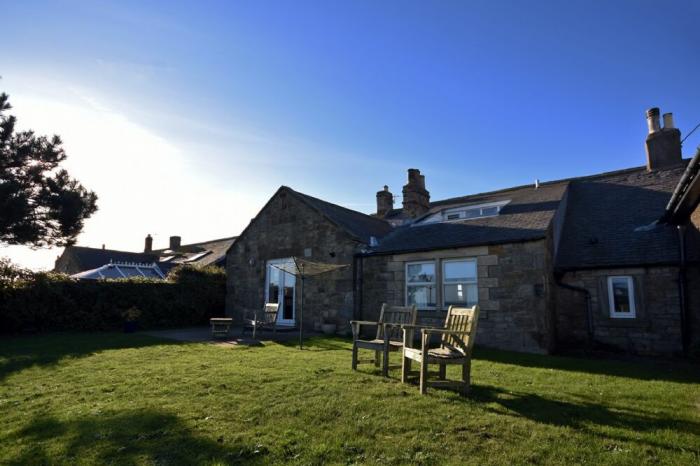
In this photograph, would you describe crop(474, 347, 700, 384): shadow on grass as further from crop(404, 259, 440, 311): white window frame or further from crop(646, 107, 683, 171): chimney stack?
crop(646, 107, 683, 171): chimney stack

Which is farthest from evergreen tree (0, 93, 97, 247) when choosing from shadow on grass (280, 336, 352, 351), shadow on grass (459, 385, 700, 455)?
shadow on grass (459, 385, 700, 455)

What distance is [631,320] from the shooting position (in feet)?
38.8

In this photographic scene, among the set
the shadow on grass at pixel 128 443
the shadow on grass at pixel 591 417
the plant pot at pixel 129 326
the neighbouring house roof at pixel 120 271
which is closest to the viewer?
the shadow on grass at pixel 128 443

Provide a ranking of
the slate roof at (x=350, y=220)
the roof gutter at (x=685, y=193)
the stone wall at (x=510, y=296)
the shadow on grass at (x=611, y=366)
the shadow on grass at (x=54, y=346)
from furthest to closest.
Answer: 1. the slate roof at (x=350, y=220)
2. the stone wall at (x=510, y=296)
3. the roof gutter at (x=685, y=193)
4. the shadow on grass at (x=54, y=346)
5. the shadow on grass at (x=611, y=366)

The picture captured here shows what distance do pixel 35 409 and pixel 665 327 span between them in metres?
13.8

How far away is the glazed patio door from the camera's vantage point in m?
17.0

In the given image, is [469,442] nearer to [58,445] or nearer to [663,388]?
[58,445]

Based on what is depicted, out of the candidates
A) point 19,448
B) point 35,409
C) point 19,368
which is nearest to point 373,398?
point 19,448

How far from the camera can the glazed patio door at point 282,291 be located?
17.0m

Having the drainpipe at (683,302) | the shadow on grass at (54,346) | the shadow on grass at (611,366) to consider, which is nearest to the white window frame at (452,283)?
the shadow on grass at (611,366)

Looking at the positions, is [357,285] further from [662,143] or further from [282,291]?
Answer: [662,143]

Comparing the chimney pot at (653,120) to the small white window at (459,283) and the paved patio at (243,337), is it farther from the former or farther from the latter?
the paved patio at (243,337)

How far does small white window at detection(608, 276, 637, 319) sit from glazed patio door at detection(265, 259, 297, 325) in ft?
35.4

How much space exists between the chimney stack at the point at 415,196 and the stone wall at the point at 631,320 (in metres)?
8.05
